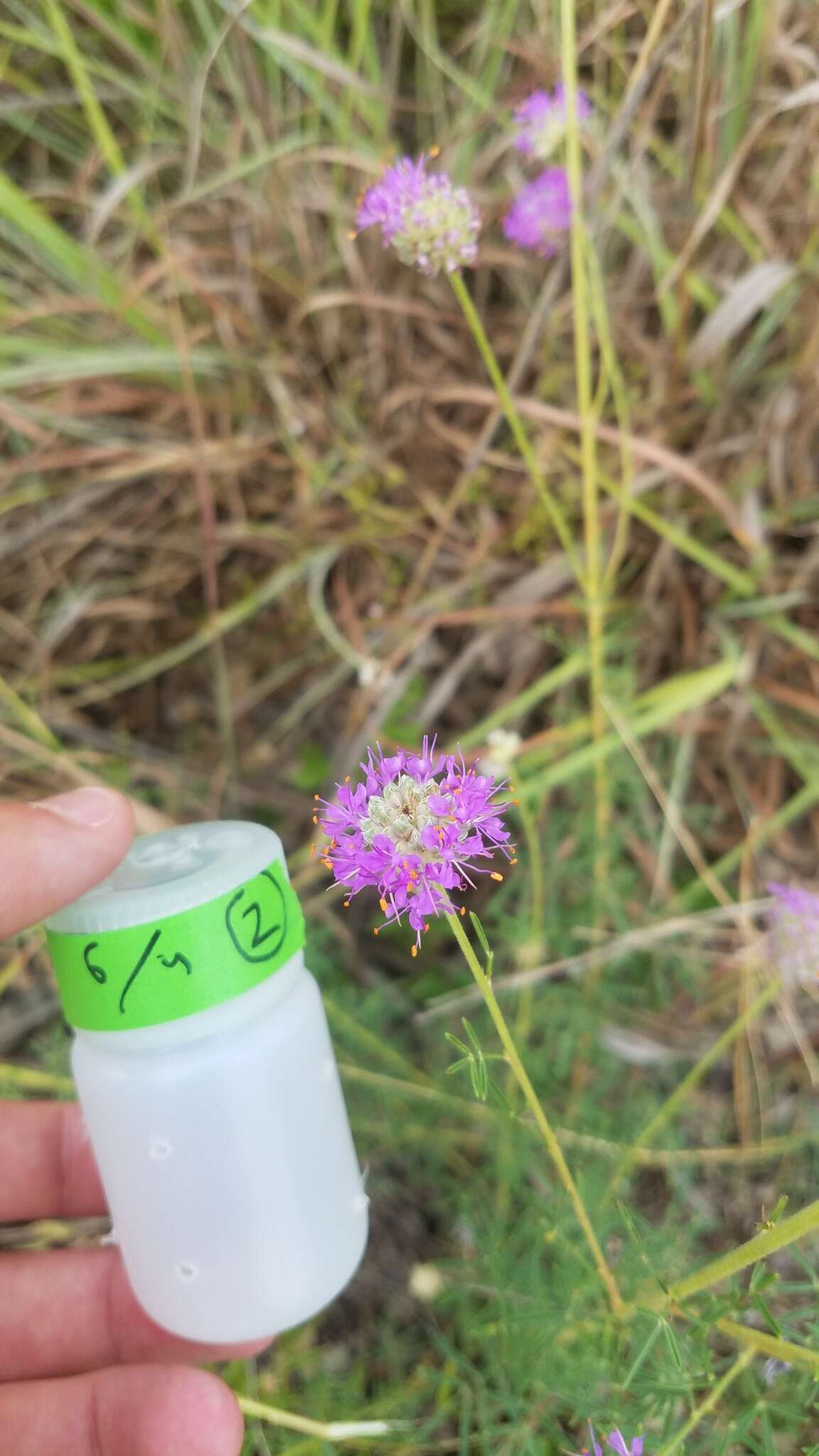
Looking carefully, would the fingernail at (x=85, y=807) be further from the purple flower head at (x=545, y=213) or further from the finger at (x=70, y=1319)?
the purple flower head at (x=545, y=213)

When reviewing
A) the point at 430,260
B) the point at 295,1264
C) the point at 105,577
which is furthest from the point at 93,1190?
the point at 430,260

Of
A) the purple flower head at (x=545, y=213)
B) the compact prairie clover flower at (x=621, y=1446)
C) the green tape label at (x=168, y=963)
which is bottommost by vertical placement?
the compact prairie clover flower at (x=621, y=1446)

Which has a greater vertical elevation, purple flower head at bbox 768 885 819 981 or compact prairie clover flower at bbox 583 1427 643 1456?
purple flower head at bbox 768 885 819 981

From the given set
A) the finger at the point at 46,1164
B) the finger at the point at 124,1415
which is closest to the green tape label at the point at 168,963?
the finger at the point at 124,1415

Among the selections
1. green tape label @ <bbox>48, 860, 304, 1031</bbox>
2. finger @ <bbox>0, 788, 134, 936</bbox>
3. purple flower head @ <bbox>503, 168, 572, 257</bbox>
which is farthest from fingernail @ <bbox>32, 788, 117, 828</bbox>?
purple flower head @ <bbox>503, 168, 572, 257</bbox>

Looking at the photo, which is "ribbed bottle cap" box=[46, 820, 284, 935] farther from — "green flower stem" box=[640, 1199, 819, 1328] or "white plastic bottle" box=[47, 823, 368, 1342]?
"green flower stem" box=[640, 1199, 819, 1328]

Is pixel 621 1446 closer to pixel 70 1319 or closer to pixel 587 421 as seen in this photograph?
pixel 70 1319

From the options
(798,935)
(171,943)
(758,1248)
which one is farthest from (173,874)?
(798,935)
